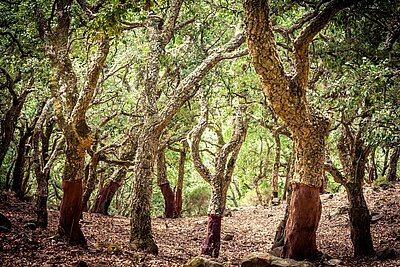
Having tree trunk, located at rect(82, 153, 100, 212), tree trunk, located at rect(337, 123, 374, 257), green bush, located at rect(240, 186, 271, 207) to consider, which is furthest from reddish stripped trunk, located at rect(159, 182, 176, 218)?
tree trunk, located at rect(337, 123, 374, 257)

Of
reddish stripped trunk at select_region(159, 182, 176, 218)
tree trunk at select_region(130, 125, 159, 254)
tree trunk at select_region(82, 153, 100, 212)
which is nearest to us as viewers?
tree trunk at select_region(130, 125, 159, 254)

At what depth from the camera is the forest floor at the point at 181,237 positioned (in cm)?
848

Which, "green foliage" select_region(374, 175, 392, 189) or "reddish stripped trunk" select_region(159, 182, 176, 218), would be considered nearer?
"green foliage" select_region(374, 175, 392, 189)

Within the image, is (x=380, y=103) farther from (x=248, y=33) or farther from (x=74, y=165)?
(x=74, y=165)

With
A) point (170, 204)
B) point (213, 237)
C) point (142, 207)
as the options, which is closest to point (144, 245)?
point (142, 207)

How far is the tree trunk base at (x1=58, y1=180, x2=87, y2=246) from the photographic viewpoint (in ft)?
31.1

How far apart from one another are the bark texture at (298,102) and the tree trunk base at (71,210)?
455 centimetres

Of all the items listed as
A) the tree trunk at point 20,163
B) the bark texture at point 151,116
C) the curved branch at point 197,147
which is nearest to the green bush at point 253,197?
the tree trunk at point 20,163

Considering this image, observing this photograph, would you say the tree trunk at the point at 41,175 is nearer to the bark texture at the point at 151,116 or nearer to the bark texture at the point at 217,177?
the bark texture at the point at 151,116

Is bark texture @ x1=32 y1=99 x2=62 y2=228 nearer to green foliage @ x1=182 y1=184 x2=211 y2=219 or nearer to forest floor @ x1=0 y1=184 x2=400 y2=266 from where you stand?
forest floor @ x1=0 y1=184 x2=400 y2=266

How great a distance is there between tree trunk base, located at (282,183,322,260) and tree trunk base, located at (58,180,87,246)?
458cm

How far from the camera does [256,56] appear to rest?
8.05 m

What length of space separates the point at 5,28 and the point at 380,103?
933 centimetres

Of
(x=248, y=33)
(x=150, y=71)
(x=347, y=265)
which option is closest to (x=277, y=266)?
(x=347, y=265)
